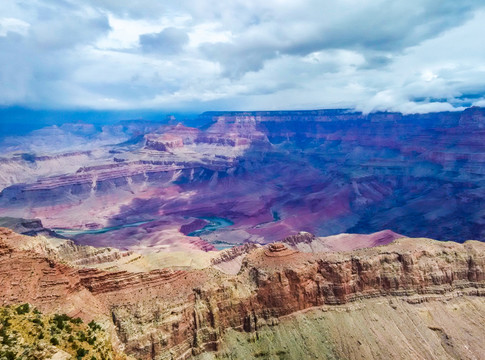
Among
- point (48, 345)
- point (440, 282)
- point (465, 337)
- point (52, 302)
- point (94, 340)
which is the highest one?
point (48, 345)

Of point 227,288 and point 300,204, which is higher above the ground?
point 227,288

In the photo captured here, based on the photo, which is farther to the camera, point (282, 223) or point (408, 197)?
point (408, 197)

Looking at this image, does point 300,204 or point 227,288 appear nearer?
point 227,288

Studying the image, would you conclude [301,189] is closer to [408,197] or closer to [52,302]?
[408,197]

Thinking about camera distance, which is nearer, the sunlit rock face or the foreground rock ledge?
the foreground rock ledge

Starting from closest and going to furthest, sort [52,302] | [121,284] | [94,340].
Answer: [94,340] < [52,302] < [121,284]

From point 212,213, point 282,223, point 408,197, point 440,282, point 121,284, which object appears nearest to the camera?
point 121,284

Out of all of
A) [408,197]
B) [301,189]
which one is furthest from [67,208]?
[408,197]

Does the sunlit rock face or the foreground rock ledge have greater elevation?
the foreground rock ledge
